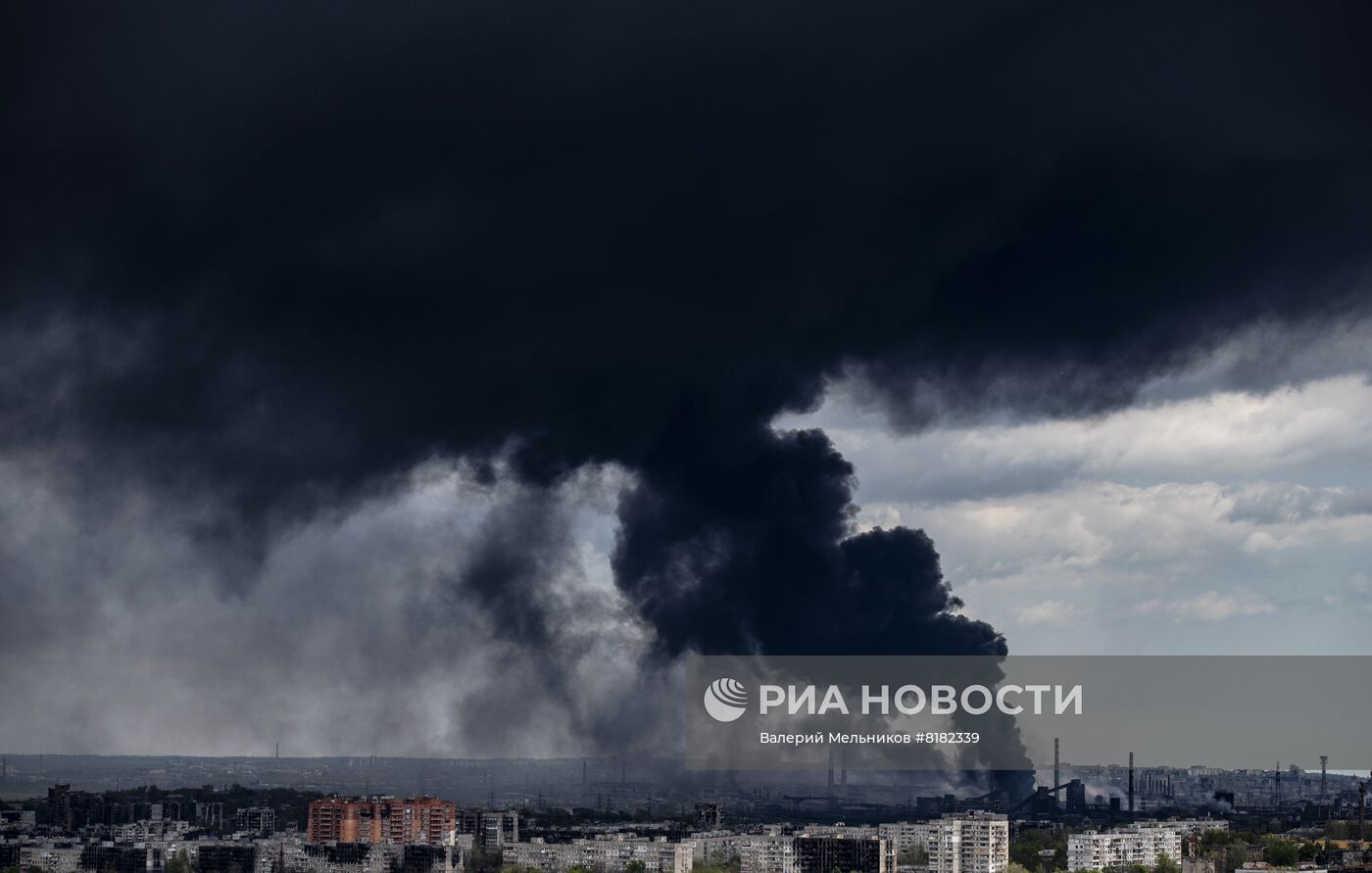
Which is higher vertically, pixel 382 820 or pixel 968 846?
pixel 382 820

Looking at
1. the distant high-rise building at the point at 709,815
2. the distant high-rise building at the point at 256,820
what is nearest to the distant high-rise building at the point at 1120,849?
the distant high-rise building at the point at 709,815

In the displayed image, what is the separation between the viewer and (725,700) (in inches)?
2589

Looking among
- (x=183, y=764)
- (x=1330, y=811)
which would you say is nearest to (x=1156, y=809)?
(x=1330, y=811)

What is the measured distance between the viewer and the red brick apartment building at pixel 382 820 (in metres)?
64.3

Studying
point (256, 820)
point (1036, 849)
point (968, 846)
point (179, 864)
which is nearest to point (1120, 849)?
point (1036, 849)

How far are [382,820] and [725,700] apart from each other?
12.4 m

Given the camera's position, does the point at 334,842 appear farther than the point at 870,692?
No

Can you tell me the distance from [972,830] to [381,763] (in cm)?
2547

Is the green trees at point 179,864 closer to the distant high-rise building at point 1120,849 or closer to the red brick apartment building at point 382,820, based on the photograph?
the red brick apartment building at point 382,820

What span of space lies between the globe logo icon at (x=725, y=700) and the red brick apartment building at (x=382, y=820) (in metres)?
9.55

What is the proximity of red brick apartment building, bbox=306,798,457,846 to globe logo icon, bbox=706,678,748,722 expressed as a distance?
9.55 meters

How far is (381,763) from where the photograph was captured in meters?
72.8

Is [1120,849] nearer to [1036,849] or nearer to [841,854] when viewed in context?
[1036,849]

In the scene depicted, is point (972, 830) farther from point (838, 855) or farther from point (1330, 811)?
point (1330, 811)
